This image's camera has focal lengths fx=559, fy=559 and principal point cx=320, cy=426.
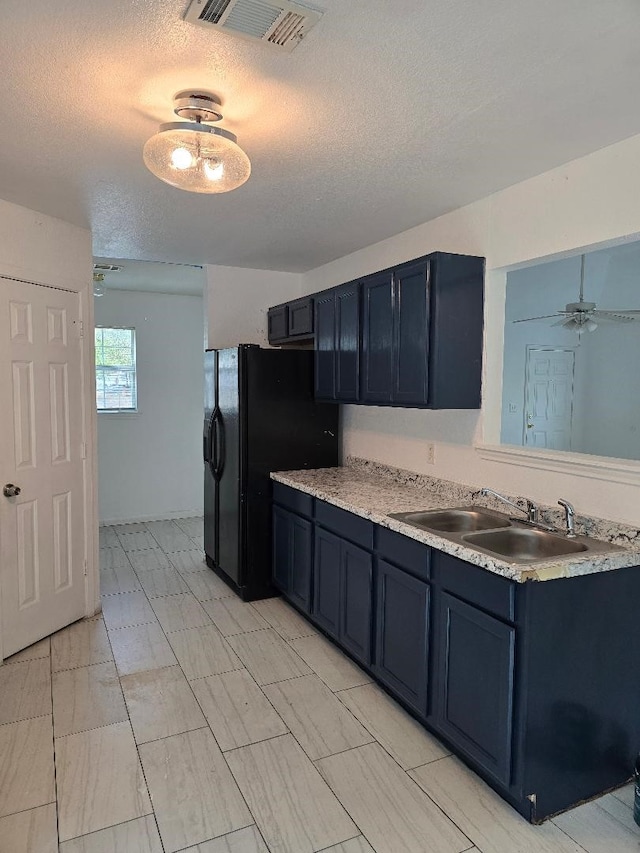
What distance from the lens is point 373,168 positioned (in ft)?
Result: 8.29

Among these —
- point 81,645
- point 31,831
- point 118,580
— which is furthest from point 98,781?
point 118,580

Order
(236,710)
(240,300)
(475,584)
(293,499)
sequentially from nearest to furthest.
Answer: (475,584) < (236,710) < (293,499) < (240,300)

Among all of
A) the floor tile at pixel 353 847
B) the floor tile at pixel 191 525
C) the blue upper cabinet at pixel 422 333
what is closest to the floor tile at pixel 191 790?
the floor tile at pixel 353 847

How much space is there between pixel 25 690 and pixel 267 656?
1223mm

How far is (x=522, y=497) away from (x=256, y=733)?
1.62 metres

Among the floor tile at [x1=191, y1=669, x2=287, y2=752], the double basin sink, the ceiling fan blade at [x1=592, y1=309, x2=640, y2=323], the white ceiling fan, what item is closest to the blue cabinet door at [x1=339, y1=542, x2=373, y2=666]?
the double basin sink

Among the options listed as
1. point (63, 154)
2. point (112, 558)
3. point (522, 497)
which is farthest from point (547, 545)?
point (112, 558)

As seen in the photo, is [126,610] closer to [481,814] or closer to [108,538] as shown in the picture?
[108,538]

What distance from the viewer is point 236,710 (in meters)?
2.62

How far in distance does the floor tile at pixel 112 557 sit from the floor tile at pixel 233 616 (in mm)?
1221

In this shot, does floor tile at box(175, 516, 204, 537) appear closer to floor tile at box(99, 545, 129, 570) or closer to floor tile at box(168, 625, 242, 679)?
floor tile at box(99, 545, 129, 570)

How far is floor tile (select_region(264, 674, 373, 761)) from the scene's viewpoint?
93.6 inches

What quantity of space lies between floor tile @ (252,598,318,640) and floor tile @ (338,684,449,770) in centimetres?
70

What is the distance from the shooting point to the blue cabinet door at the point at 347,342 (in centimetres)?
343
